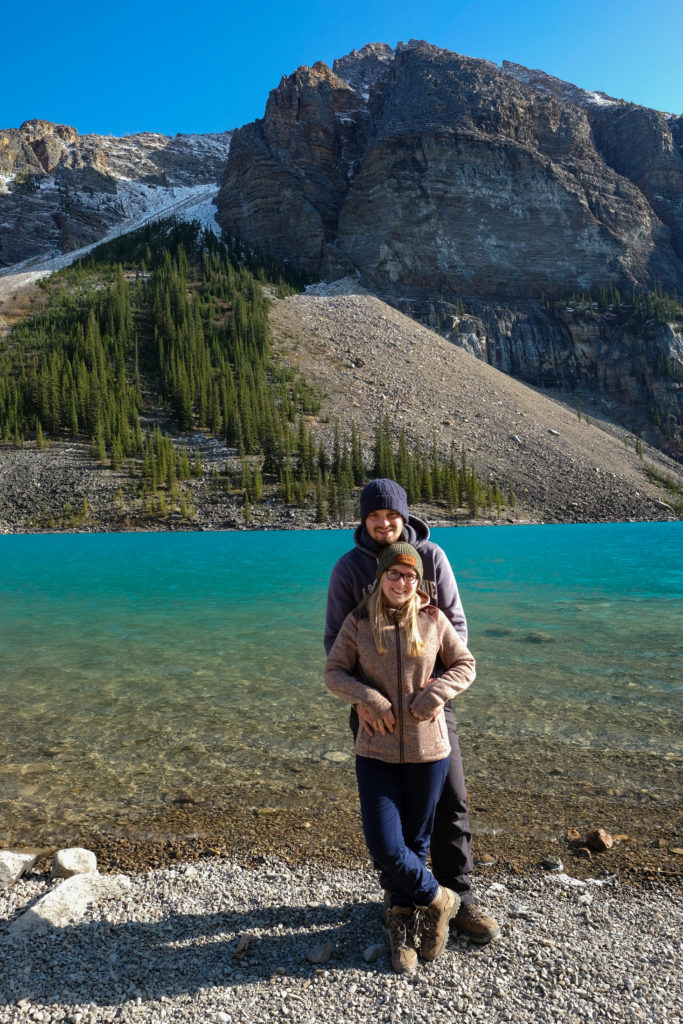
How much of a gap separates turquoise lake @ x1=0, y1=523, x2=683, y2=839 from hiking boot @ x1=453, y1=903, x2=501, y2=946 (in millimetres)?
2998

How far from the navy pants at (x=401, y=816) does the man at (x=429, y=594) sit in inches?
9.6

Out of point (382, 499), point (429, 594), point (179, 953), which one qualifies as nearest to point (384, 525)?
point (382, 499)

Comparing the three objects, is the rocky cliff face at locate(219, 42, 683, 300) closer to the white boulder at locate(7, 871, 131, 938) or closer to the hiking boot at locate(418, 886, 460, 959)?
the white boulder at locate(7, 871, 131, 938)

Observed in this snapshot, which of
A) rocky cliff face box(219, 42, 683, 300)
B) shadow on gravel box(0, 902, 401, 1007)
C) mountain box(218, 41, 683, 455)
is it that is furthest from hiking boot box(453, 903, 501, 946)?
rocky cliff face box(219, 42, 683, 300)

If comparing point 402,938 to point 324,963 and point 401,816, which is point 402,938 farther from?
point 401,816

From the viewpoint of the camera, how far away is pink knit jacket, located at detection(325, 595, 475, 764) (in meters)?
3.32

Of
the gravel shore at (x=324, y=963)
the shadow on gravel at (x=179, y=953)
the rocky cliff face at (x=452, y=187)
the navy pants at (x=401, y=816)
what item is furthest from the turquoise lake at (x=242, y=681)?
the rocky cliff face at (x=452, y=187)

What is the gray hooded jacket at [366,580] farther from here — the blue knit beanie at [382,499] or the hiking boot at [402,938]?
the hiking boot at [402,938]

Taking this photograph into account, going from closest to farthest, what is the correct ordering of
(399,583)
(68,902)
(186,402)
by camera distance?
1. (399,583)
2. (68,902)
3. (186,402)

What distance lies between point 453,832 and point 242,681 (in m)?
6.79

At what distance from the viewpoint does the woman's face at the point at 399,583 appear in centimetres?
330

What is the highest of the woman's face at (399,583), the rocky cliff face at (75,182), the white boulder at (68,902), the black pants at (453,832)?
the rocky cliff face at (75,182)

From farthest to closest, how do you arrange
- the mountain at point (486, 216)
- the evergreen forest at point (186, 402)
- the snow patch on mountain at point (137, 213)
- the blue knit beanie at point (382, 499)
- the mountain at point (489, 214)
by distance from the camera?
1. the snow patch on mountain at point (137, 213)
2. the mountain at point (486, 216)
3. the mountain at point (489, 214)
4. the evergreen forest at point (186, 402)
5. the blue knit beanie at point (382, 499)

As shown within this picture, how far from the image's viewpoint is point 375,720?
10.9 ft
